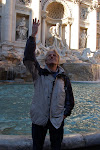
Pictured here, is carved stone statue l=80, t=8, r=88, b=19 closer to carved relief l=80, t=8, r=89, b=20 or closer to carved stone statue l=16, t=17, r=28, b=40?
carved relief l=80, t=8, r=89, b=20

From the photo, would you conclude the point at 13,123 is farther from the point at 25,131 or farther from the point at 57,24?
the point at 57,24

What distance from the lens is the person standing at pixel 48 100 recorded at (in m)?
1.43

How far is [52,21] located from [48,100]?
20.1 m

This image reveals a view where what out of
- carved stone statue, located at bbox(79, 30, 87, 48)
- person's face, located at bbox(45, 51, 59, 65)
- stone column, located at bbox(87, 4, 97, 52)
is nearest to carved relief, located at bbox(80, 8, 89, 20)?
stone column, located at bbox(87, 4, 97, 52)

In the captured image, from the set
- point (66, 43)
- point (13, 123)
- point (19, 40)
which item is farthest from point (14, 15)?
point (13, 123)

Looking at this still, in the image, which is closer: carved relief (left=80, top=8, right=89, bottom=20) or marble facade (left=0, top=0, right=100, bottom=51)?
marble facade (left=0, top=0, right=100, bottom=51)

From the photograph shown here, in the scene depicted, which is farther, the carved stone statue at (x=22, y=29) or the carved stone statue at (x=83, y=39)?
the carved stone statue at (x=83, y=39)

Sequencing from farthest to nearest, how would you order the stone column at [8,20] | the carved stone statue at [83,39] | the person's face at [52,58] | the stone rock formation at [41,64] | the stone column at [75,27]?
the carved stone statue at [83,39] < the stone column at [75,27] < the stone column at [8,20] < the stone rock formation at [41,64] < the person's face at [52,58]

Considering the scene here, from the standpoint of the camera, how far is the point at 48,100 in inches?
56.9

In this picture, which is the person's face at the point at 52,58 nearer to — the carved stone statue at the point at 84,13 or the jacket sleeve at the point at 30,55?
the jacket sleeve at the point at 30,55

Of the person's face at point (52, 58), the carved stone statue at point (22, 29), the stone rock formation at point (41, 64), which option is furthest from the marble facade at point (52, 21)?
the person's face at point (52, 58)

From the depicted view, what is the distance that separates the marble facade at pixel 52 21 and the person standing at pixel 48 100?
45.5 ft

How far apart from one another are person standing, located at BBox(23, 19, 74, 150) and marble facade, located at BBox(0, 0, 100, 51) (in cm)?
1385

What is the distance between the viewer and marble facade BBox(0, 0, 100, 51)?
15727 mm
